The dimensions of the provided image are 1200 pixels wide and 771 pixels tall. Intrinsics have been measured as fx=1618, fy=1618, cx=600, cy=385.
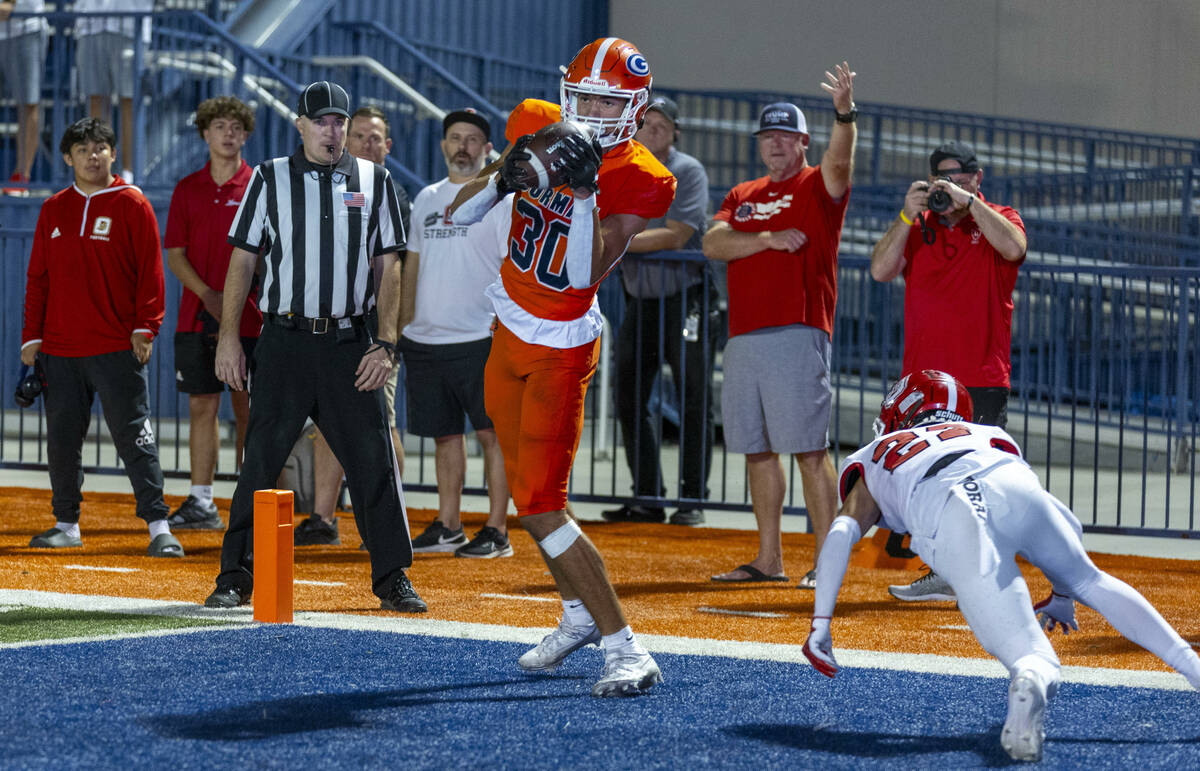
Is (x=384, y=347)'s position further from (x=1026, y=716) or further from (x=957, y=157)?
(x=1026, y=716)

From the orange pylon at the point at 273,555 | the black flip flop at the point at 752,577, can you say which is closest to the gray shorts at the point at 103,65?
the black flip flop at the point at 752,577

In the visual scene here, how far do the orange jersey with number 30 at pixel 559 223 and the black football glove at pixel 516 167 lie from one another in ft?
0.93

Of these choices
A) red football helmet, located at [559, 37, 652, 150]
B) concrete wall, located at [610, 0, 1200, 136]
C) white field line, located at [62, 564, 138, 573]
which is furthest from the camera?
concrete wall, located at [610, 0, 1200, 136]

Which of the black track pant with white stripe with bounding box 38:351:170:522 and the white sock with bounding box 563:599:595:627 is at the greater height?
the black track pant with white stripe with bounding box 38:351:170:522

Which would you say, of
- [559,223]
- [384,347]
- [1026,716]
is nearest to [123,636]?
[384,347]

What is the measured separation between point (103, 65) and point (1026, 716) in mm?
11419

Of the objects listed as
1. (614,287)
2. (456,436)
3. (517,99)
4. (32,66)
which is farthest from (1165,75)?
(456,436)

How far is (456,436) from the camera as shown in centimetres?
841

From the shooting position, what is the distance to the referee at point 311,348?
20.8 feet

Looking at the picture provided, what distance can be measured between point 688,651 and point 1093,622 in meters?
1.94

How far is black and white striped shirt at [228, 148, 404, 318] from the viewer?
6.34 metres

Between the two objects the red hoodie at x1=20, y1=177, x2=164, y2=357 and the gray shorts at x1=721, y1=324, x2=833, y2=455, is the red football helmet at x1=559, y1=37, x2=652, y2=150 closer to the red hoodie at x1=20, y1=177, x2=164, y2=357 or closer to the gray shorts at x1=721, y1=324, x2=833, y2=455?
the gray shorts at x1=721, y1=324, x2=833, y2=455

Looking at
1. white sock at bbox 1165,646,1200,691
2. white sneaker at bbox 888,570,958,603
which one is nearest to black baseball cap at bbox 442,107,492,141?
white sneaker at bbox 888,570,958,603

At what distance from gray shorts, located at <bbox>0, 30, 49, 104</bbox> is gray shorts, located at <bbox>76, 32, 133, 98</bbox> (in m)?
0.50
